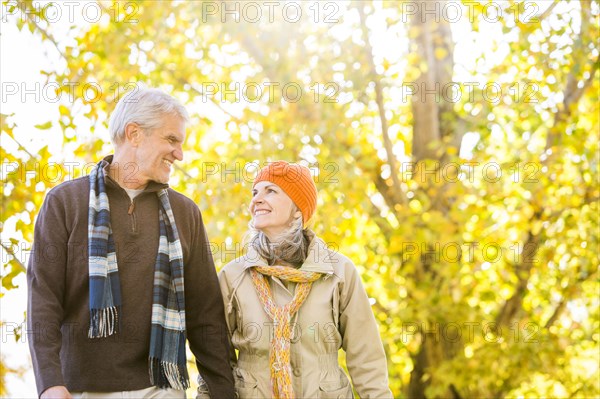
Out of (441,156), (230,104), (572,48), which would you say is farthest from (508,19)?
(230,104)

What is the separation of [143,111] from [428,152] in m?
3.84

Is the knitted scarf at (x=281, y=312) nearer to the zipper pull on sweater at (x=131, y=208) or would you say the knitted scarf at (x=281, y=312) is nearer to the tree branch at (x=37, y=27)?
the zipper pull on sweater at (x=131, y=208)

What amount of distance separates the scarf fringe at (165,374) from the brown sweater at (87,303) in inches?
1.1

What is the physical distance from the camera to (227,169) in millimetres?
5379

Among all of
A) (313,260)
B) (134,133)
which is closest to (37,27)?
(134,133)

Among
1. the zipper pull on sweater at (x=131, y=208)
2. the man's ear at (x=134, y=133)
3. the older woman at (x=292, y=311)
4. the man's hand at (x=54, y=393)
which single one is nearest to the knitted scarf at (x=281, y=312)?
the older woman at (x=292, y=311)

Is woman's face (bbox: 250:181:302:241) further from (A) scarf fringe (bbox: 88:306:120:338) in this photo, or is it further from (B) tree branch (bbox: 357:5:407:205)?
(B) tree branch (bbox: 357:5:407:205)

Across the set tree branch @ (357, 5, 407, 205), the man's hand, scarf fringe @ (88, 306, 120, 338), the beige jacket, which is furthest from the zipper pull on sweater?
tree branch @ (357, 5, 407, 205)

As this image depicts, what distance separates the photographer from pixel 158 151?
9.05 ft

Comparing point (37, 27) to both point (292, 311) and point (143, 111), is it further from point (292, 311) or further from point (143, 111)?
point (292, 311)

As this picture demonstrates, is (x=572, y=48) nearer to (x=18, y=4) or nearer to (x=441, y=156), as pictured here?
(x=441, y=156)

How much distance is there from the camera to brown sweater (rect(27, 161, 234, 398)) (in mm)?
2479

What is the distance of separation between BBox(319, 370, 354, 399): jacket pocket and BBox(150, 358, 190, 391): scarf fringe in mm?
501

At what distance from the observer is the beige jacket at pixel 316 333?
2.83 meters
